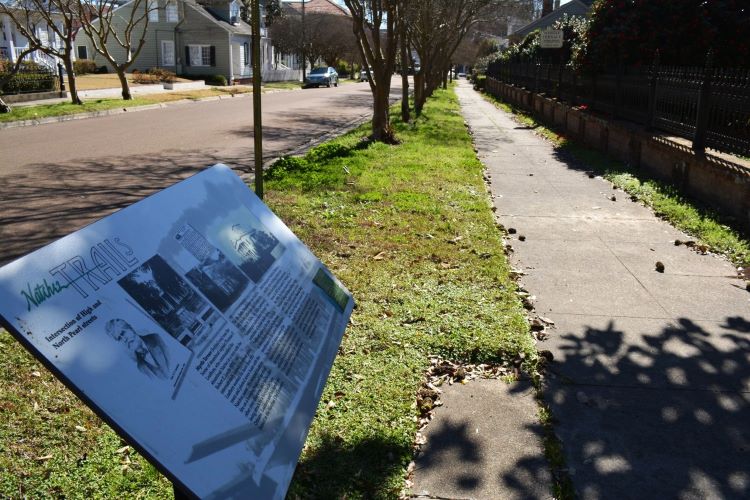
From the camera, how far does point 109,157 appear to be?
13.1 meters

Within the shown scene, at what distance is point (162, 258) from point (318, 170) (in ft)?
29.4

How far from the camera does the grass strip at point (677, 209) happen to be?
23.7 feet

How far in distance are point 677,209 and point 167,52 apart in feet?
170

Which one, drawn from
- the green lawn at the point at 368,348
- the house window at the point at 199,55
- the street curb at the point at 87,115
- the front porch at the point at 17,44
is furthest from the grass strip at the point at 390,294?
the house window at the point at 199,55

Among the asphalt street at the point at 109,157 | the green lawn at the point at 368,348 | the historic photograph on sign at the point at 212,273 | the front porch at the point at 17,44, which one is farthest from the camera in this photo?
the front porch at the point at 17,44

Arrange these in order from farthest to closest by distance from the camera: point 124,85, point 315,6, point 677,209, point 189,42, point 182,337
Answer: point 315,6
point 189,42
point 124,85
point 677,209
point 182,337

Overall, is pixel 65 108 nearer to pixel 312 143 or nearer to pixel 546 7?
pixel 312 143

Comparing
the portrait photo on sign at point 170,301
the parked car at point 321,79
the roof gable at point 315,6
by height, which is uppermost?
the roof gable at point 315,6

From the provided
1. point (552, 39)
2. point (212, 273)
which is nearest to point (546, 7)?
point (552, 39)

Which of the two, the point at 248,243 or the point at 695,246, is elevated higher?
the point at 248,243

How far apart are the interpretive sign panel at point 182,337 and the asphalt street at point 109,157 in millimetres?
4576

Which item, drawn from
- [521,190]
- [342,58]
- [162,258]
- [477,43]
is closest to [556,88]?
[521,190]

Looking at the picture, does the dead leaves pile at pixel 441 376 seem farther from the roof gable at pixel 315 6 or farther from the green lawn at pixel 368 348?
the roof gable at pixel 315 6

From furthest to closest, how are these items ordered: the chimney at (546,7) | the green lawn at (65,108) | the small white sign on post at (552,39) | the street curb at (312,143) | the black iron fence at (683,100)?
the chimney at (546,7), the small white sign on post at (552,39), the green lawn at (65,108), the street curb at (312,143), the black iron fence at (683,100)
